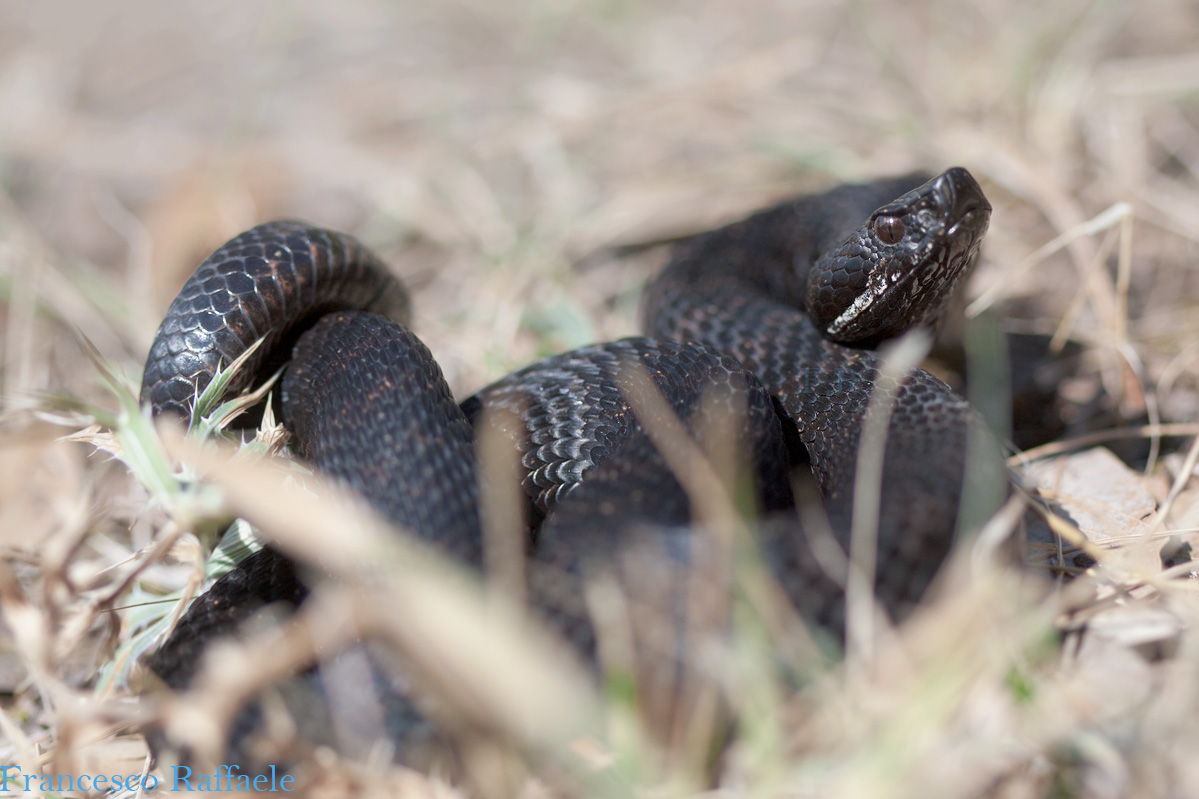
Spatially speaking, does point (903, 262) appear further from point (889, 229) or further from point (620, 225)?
point (620, 225)

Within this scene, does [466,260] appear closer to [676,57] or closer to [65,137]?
[676,57]

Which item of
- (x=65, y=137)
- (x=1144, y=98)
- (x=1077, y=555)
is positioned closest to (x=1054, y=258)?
(x=1144, y=98)

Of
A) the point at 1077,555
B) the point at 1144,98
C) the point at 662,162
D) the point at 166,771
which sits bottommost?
the point at 166,771

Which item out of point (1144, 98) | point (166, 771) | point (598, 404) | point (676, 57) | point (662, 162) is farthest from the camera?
point (676, 57)

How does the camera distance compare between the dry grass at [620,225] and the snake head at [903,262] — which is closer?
the dry grass at [620,225]

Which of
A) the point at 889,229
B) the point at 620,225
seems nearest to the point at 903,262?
the point at 889,229

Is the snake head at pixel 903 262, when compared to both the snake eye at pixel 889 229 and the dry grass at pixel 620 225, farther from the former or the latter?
the dry grass at pixel 620 225

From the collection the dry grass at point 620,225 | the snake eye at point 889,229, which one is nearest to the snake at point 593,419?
the snake eye at point 889,229
